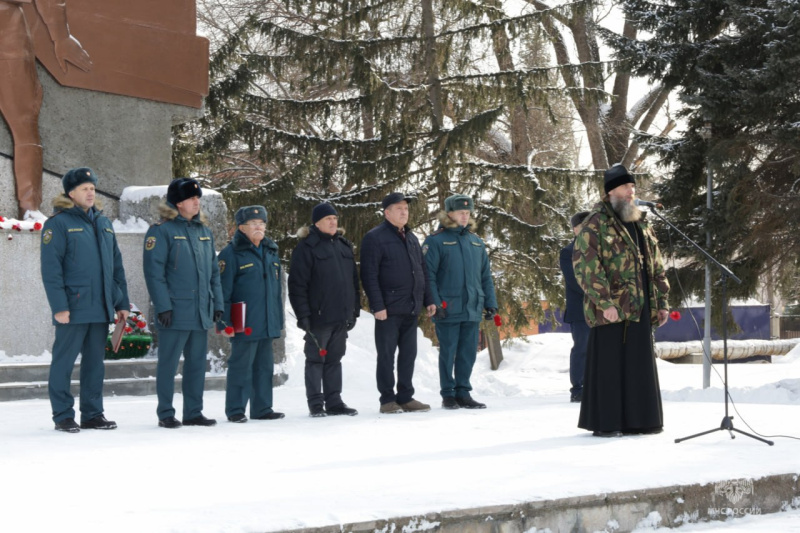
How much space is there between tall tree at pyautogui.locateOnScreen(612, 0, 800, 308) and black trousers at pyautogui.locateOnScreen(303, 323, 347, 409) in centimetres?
663

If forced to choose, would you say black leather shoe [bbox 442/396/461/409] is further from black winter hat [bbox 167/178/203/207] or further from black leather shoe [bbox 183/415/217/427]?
black winter hat [bbox 167/178/203/207]

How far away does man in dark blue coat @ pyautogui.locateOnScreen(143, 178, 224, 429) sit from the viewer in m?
7.24

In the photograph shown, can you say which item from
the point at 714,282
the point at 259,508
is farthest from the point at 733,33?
the point at 259,508

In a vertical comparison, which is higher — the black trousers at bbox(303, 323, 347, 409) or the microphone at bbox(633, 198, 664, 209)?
the microphone at bbox(633, 198, 664, 209)

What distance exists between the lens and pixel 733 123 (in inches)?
514

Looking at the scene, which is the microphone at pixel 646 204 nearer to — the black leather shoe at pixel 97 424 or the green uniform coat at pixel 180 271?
the green uniform coat at pixel 180 271

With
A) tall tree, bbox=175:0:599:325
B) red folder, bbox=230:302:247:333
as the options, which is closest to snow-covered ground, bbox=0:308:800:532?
red folder, bbox=230:302:247:333

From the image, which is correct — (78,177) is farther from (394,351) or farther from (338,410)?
(394,351)

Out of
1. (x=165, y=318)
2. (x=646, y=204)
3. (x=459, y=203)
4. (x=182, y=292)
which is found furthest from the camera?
(x=459, y=203)

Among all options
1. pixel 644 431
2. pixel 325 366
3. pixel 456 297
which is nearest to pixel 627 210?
pixel 644 431

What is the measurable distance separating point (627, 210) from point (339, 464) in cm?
272

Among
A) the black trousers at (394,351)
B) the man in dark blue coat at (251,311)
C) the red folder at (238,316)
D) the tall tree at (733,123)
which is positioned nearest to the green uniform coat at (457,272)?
the black trousers at (394,351)

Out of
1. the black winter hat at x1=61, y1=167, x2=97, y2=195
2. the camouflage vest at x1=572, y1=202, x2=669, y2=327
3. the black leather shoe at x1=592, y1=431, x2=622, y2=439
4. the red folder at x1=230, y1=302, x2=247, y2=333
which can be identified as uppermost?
the black winter hat at x1=61, y1=167, x2=97, y2=195

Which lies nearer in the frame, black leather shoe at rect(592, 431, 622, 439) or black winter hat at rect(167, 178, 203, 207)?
black leather shoe at rect(592, 431, 622, 439)
